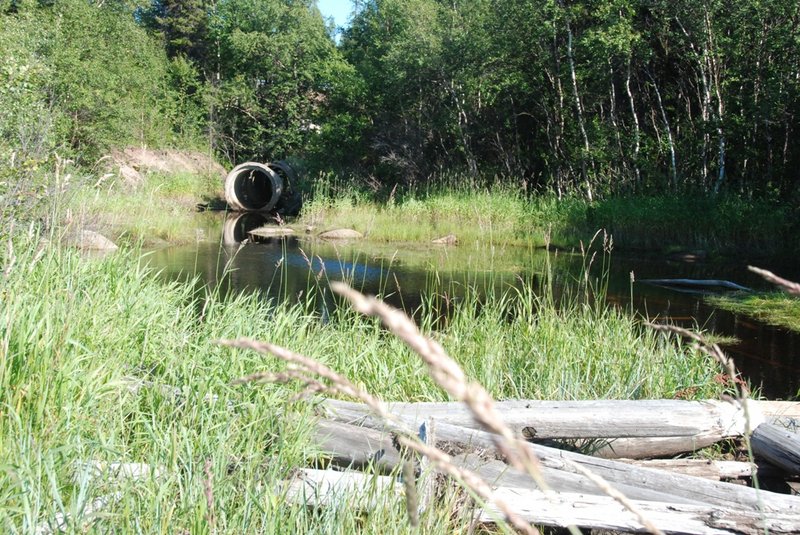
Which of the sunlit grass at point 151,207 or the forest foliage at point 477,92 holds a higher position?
the forest foliage at point 477,92

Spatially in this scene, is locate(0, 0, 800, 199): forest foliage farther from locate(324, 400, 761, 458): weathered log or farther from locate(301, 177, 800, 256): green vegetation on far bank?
locate(324, 400, 761, 458): weathered log

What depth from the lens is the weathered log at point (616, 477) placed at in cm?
292

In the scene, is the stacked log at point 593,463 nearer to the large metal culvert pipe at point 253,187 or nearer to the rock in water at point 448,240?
the rock in water at point 448,240

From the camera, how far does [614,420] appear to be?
3.42 m

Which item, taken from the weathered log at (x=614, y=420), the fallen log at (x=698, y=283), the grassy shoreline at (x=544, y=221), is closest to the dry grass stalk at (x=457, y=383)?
the weathered log at (x=614, y=420)

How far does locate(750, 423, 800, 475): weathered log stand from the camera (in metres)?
3.31

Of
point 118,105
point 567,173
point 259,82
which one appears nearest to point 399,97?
point 567,173

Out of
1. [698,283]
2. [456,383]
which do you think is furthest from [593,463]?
[698,283]

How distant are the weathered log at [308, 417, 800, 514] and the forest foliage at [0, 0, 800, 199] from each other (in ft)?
17.4

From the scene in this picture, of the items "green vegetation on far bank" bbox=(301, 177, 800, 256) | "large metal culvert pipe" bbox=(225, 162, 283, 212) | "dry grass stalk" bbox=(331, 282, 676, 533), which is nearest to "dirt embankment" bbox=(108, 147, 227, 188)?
"large metal culvert pipe" bbox=(225, 162, 283, 212)

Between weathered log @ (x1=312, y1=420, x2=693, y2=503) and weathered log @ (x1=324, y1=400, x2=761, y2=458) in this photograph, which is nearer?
weathered log @ (x1=312, y1=420, x2=693, y2=503)

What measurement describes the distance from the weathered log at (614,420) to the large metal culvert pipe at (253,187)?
17895 mm

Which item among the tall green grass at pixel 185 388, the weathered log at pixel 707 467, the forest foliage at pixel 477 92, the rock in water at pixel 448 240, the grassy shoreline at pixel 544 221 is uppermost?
the forest foliage at pixel 477 92

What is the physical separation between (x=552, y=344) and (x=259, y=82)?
89.2ft
